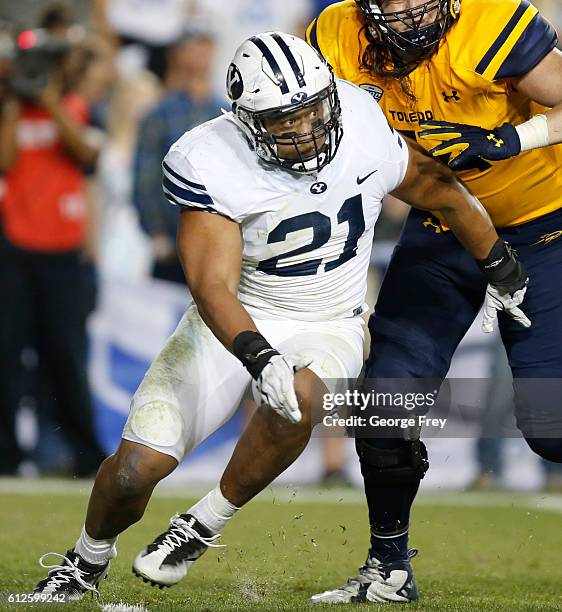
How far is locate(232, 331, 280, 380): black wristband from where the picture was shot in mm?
3023

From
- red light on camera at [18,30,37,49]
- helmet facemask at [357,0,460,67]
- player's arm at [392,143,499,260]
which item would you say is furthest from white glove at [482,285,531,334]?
red light on camera at [18,30,37,49]

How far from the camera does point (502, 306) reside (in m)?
3.72

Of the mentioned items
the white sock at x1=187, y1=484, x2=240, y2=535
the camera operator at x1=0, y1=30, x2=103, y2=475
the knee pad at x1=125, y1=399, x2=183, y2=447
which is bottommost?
the camera operator at x1=0, y1=30, x2=103, y2=475

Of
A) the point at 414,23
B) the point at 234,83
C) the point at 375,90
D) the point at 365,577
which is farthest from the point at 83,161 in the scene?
the point at 365,577

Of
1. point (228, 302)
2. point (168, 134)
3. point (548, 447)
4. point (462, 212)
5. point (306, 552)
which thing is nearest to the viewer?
point (228, 302)

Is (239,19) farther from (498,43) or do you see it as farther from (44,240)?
(498,43)

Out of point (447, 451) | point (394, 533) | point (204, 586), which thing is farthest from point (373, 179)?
point (447, 451)

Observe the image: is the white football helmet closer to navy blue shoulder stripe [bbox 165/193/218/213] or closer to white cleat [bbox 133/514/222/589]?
navy blue shoulder stripe [bbox 165/193/218/213]

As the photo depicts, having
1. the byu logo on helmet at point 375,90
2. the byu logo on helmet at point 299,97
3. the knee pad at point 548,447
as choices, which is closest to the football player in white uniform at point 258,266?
the byu logo on helmet at point 299,97

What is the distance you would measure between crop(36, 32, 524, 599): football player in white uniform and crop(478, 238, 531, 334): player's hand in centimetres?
4

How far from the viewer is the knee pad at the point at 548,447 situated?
12.1 feet

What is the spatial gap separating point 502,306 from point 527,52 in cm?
77

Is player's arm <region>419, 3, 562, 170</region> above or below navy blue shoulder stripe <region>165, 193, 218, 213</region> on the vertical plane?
above

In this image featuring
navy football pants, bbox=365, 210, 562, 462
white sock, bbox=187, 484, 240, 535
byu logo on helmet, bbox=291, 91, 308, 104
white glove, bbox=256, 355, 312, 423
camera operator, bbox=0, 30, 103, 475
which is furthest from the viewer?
camera operator, bbox=0, 30, 103, 475
